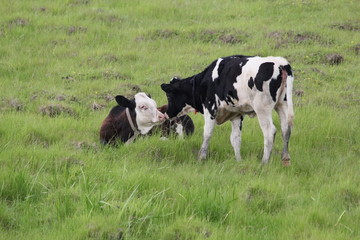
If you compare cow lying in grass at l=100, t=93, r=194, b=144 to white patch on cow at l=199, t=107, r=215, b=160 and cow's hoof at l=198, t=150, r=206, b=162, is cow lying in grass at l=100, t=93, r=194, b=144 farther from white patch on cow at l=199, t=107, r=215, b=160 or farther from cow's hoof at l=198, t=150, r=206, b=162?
cow's hoof at l=198, t=150, r=206, b=162

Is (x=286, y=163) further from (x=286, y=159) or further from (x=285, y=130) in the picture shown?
(x=285, y=130)

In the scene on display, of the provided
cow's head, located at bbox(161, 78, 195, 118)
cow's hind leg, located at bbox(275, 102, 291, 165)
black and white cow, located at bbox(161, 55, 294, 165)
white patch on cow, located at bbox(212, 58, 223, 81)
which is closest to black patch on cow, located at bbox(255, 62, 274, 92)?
black and white cow, located at bbox(161, 55, 294, 165)

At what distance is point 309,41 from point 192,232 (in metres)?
10.8

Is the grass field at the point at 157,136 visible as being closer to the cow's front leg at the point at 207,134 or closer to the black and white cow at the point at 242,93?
the cow's front leg at the point at 207,134

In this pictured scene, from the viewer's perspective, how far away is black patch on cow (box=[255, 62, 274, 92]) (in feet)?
30.8

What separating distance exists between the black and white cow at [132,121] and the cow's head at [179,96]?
224 mm

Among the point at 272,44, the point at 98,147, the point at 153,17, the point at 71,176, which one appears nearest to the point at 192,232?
the point at 71,176

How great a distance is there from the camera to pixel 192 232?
22.4 ft

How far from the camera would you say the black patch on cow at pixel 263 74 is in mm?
9391

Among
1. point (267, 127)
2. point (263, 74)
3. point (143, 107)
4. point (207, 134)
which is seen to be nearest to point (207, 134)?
point (207, 134)

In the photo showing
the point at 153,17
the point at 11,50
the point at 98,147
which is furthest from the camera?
the point at 153,17

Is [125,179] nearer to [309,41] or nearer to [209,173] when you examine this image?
[209,173]

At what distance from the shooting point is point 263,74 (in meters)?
9.41

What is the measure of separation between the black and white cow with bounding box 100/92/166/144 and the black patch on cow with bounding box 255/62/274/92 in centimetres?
206
